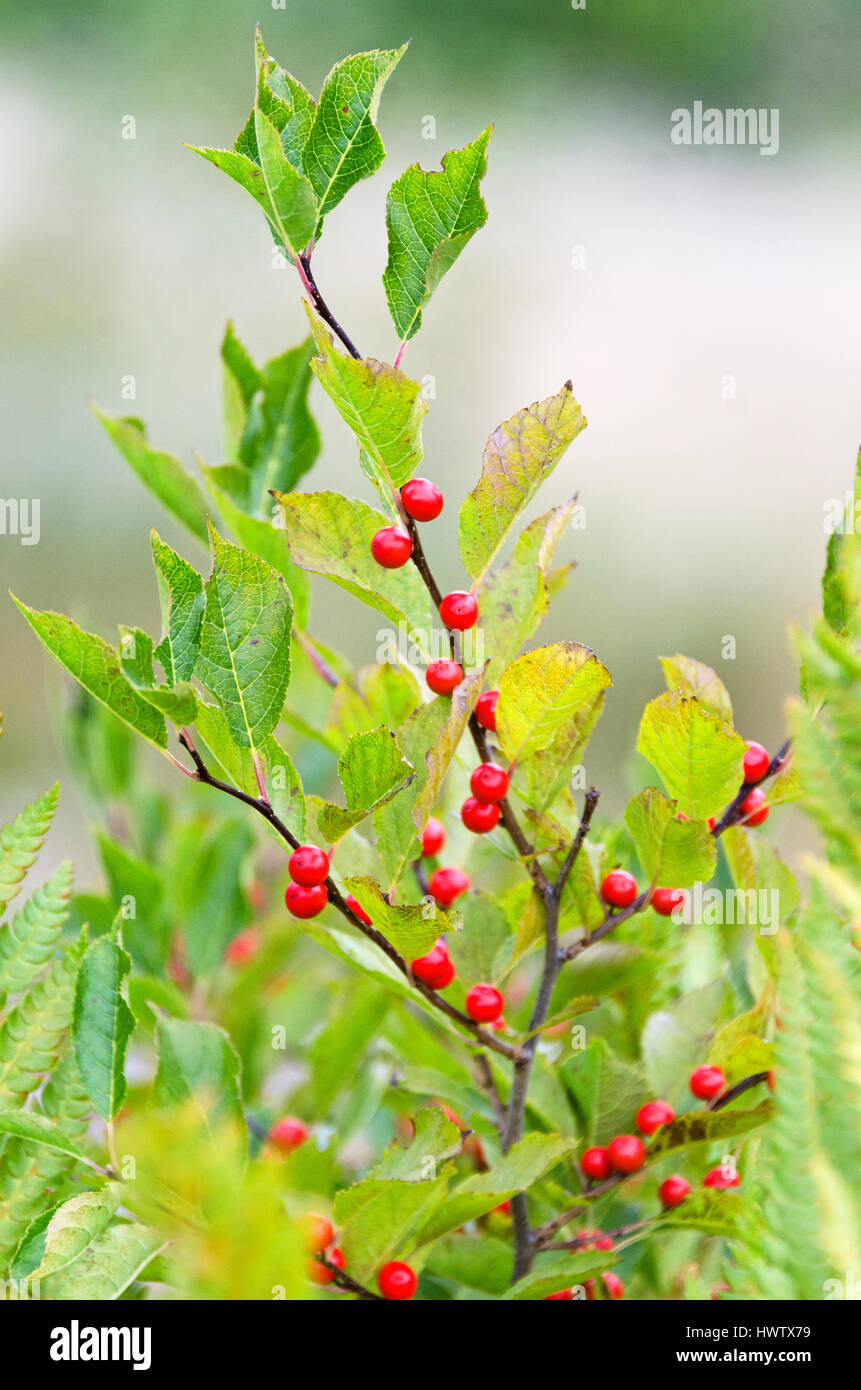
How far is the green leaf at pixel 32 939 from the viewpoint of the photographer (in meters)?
0.32

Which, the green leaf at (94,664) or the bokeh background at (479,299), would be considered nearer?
the green leaf at (94,664)

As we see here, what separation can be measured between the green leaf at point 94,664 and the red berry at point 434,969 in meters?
0.11

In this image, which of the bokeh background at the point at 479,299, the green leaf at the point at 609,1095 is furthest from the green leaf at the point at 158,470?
the bokeh background at the point at 479,299

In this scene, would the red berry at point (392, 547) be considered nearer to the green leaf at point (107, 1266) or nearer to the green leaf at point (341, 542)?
the green leaf at point (341, 542)

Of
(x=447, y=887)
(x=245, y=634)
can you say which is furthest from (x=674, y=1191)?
(x=245, y=634)

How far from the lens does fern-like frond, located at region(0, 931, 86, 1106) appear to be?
313mm

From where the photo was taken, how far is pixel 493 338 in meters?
2.75

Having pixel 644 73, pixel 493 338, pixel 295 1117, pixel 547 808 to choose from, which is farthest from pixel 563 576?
pixel 644 73

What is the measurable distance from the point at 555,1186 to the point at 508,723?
14 centimetres

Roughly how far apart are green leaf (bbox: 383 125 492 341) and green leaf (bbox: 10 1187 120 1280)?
232 mm

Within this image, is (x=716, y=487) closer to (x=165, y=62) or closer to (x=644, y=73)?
(x=644, y=73)

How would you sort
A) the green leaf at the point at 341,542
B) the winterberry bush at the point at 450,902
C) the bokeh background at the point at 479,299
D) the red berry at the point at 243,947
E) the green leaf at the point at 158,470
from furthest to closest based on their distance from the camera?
the bokeh background at the point at 479,299
the red berry at the point at 243,947
the green leaf at the point at 158,470
the green leaf at the point at 341,542
the winterberry bush at the point at 450,902

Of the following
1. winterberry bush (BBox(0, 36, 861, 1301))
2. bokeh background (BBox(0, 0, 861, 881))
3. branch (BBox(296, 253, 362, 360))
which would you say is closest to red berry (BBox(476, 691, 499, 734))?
winterberry bush (BBox(0, 36, 861, 1301))
